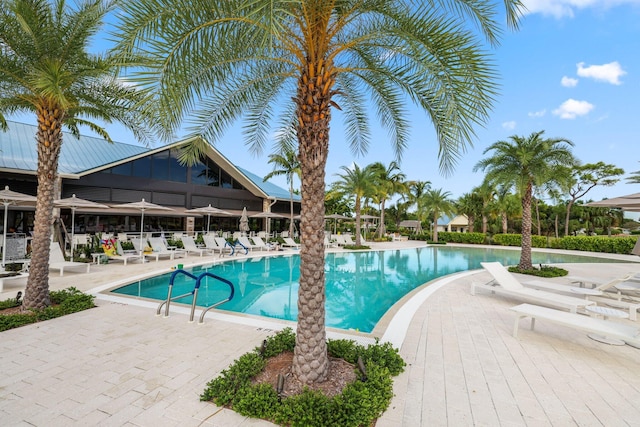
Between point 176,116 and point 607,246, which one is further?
point 607,246

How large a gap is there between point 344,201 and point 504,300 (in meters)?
35.0

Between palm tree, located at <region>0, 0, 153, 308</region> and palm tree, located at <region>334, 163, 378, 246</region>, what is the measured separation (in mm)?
20842

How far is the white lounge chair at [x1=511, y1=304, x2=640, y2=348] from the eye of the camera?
4699 mm

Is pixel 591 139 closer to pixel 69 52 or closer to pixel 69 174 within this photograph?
pixel 69 52

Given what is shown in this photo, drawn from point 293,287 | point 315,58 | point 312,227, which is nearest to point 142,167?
point 293,287

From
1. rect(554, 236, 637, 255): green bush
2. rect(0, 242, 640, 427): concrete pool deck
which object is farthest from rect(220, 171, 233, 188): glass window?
rect(554, 236, 637, 255): green bush

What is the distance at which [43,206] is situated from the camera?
6.44 meters

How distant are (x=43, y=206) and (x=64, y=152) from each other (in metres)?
17.3

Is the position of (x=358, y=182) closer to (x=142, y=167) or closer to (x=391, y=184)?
(x=391, y=184)

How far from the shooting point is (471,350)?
5.02 m

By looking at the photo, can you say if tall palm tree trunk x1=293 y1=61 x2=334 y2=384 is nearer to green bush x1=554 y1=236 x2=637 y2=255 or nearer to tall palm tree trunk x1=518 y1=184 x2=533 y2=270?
tall palm tree trunk x1=518 y1=184 x2=533 y2=270

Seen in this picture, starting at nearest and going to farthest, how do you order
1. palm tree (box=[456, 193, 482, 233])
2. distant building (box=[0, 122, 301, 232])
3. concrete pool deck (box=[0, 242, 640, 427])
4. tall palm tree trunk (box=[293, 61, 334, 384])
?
concrete pool deck (box=[0, 242, 640, 427]) → tall palm tree trunk (box=[293, 61, 334, 384]) → distant building (box=[0, 122, 301, 232]) → palm tree (box=[456, 193, 482, 233])

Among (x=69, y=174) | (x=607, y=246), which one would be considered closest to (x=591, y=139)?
(x=607, y=246)

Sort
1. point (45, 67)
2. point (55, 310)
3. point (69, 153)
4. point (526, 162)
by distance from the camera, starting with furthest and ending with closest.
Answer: point (69, 153) < point (526, 162) < point (55, 310) < point (45, 67)
